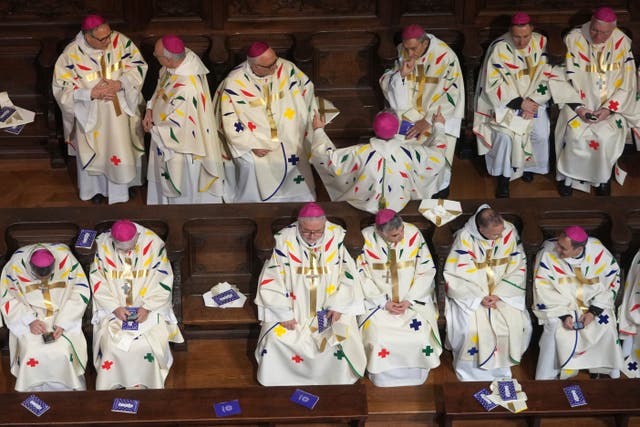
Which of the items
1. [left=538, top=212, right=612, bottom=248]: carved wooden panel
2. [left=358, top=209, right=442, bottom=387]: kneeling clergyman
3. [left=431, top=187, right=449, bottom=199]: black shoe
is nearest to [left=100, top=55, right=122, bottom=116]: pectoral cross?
[left=358, top=209, right=442, bottom=387]: kneeling clergyman

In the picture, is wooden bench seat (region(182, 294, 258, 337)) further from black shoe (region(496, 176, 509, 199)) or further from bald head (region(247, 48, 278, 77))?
black shoe (region(496, 176, 509, 199))

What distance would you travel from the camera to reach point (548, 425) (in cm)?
882

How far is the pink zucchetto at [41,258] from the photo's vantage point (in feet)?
28.2

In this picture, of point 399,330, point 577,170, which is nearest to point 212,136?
point 399,330

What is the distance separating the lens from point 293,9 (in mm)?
10391

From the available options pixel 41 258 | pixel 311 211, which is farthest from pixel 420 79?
pixel 41 258

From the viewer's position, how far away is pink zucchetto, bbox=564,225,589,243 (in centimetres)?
870

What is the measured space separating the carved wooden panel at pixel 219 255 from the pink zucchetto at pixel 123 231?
1.62 feet

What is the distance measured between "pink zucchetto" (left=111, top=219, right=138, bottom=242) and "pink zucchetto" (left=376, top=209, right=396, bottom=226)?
1692 mm

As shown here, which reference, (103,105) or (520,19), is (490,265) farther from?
(103,105)

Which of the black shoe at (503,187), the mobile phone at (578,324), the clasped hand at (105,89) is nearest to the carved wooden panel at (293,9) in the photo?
the clasped hand at (105,89)

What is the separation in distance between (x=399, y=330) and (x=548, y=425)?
4.02ft

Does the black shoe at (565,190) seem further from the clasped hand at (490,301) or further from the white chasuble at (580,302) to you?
the clasped hand at (490,301)

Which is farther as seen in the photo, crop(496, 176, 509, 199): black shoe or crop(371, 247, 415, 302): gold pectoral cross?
crop(496, 176, 509, 199): black shoe
